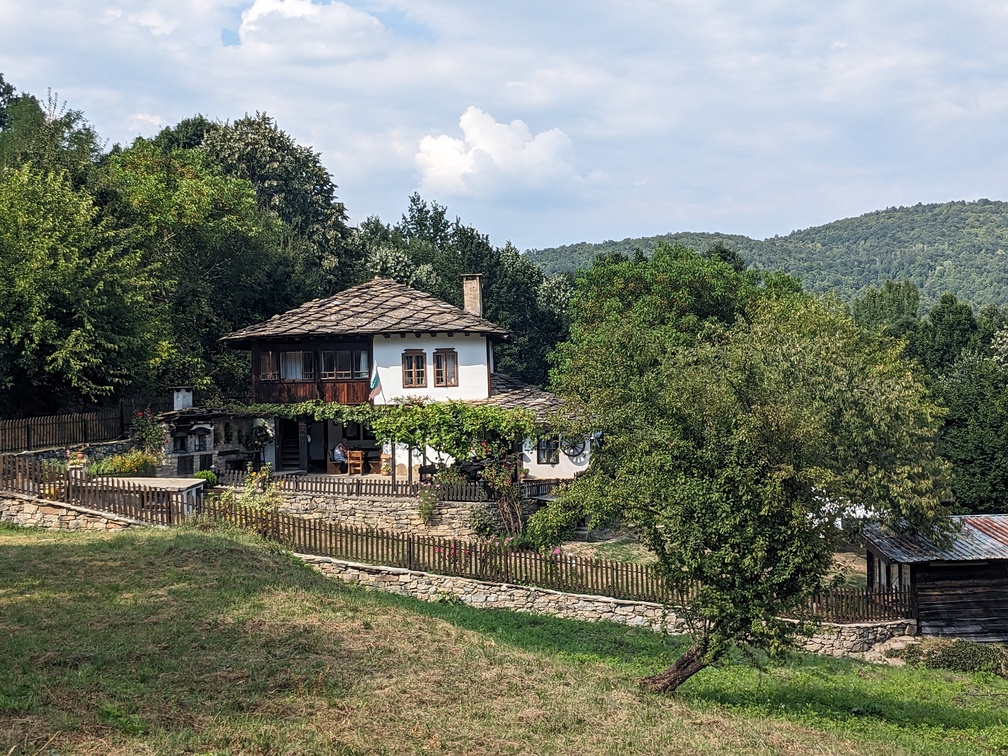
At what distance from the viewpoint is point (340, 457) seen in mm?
34688

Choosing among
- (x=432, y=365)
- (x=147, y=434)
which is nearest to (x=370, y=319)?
(x=432, y=365)

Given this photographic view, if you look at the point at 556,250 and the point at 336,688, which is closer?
the point at 336,688

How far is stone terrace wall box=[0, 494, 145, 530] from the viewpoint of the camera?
24312 millimetres

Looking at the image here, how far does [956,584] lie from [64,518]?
2334cm

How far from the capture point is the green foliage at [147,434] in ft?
102

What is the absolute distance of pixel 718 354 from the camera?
21172mm

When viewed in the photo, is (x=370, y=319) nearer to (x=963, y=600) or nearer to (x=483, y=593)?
(x=483, y=593)

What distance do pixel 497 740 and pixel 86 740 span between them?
481 cm

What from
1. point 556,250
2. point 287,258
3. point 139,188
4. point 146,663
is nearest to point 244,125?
point 287,258

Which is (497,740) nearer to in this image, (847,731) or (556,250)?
(847,731)

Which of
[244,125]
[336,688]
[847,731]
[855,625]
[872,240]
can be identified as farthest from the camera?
[872,240]

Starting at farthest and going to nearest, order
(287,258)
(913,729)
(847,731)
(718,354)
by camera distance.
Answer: (287,258) → (718,354) → (913,729) → (847,731)

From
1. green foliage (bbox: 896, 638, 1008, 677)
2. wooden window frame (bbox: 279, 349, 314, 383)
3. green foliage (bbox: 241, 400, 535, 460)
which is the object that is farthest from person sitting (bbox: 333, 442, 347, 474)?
green foliage (bbox: 896, 638, 1008, 677)

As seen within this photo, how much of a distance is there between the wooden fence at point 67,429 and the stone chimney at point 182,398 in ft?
3.14
